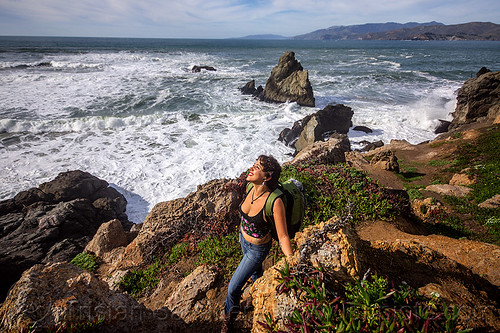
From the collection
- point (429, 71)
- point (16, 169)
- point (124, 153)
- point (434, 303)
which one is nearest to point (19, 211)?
point (16, 169)

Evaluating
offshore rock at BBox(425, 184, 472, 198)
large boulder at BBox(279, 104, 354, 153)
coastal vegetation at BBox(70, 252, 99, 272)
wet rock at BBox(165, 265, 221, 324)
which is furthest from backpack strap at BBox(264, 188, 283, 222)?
large boulder at BBox(279, 104, 354, 153)

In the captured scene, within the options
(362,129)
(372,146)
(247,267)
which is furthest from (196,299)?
(362,129)

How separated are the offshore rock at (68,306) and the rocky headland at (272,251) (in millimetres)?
12

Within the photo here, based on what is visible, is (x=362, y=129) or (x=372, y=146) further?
(x=362, y=129)

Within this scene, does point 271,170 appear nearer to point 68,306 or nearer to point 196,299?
point 196,299

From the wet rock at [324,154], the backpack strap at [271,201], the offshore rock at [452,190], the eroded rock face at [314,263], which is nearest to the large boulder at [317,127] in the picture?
the wet rock at [324,154]

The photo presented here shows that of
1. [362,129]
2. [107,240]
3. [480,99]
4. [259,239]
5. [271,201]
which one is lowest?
[107,240]

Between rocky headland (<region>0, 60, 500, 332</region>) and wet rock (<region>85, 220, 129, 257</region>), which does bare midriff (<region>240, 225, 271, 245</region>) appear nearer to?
rocky headland (<region>0, 60, 500, 332</region>)

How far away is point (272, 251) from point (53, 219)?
8116mm

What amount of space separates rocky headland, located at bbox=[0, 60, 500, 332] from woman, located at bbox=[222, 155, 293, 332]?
0.24 m

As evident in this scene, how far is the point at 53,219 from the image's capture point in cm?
868

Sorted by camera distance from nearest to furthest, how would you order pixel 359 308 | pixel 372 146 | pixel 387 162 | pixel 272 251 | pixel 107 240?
pixel 359 308 → pixel 272 251 → pixel 107 240 → pixel 387 162 → pixel 372 146

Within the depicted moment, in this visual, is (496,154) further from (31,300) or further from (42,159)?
(42,159)

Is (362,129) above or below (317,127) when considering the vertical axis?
below
